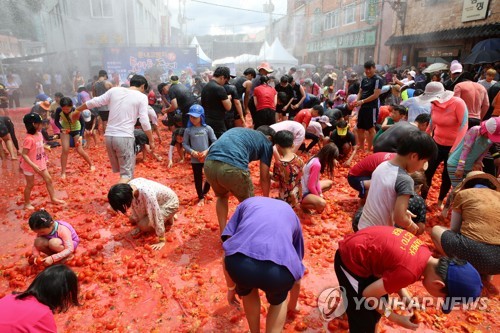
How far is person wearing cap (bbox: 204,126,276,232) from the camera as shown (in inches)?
151

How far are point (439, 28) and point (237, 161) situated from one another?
746 inches

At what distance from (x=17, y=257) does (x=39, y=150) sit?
6.13 ft

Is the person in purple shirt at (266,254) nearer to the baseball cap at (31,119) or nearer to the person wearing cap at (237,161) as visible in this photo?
the person wearing cap at (237,161)

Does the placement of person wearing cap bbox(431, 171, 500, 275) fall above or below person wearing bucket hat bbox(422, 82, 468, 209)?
below

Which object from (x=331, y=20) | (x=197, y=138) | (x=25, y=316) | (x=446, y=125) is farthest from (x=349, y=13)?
(x=25, y=316)

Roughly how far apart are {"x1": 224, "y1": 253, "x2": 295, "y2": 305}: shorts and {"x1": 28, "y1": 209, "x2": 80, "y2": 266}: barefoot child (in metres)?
2.57

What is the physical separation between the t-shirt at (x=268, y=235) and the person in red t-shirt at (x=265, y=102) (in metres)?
5.71

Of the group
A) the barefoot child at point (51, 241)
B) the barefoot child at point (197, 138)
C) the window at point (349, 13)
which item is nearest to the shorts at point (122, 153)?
the barefoot child at point (197, 138)

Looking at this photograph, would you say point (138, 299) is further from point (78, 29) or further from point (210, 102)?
point (78, 29)

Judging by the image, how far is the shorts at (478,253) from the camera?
311 cm

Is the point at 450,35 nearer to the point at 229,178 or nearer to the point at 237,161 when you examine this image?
the point at 237,161

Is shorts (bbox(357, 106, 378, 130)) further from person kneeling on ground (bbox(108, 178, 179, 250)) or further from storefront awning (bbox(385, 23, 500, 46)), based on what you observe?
storefront awning (bbox(385, 23, 500, 46))

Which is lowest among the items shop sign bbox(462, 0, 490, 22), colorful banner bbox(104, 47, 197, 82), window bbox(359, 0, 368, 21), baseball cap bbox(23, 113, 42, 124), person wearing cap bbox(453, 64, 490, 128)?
baseball cap bbox(23, 113, 42, 124)

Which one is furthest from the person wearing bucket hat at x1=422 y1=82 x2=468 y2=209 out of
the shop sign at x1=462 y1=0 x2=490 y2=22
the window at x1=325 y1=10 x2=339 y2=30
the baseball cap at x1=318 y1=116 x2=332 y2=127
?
the window at x1=325 y1=10 x2=339 y2=30
